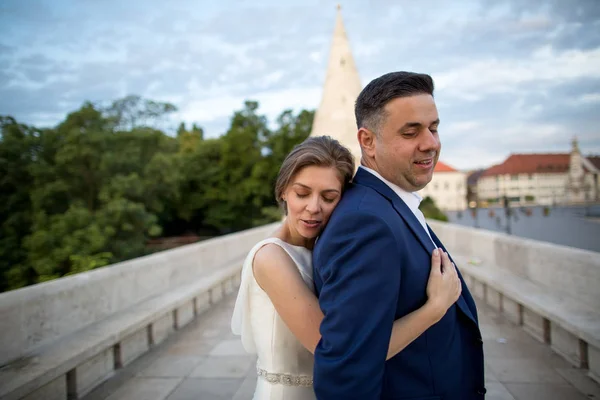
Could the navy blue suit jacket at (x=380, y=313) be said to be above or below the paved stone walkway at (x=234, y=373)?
above

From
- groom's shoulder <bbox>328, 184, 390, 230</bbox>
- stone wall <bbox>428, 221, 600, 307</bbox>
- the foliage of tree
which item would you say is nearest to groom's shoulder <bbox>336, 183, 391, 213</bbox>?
groom's shoulder <bbox>328, 184, 390, 230</bbox>

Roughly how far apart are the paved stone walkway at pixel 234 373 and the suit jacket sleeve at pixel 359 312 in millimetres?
2491

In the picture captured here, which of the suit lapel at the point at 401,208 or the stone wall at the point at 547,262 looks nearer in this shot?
the suit lapel at the point at 401,208

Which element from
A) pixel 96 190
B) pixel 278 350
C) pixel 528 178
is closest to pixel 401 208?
pixel 278 350

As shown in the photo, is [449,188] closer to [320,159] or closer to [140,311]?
[140,311]

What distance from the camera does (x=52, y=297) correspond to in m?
3.31

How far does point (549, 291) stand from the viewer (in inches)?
170

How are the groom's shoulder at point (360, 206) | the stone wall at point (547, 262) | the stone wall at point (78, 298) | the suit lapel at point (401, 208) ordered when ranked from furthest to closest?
the stone wall at point (547, 262) → the stone wall at point (78, 298) → the suit lapel at point (401, 208) → the groom's shoulder at point (360, 206)

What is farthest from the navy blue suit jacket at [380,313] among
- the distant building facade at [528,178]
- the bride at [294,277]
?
the distant building facade at [528,178]

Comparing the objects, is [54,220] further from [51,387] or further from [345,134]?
[51,387]

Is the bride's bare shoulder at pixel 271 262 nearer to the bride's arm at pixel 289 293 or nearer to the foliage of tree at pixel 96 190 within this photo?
the bride's arm at pixel 289 293

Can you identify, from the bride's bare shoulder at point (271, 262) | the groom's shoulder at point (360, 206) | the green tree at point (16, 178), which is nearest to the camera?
the groom's shoulder at point (360, 206)

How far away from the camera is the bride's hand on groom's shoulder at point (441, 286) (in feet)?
4.00

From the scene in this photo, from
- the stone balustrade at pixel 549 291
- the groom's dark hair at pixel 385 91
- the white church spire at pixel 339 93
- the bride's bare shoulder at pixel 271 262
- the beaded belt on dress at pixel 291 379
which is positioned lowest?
the stone balustrade at pixel 549 291
